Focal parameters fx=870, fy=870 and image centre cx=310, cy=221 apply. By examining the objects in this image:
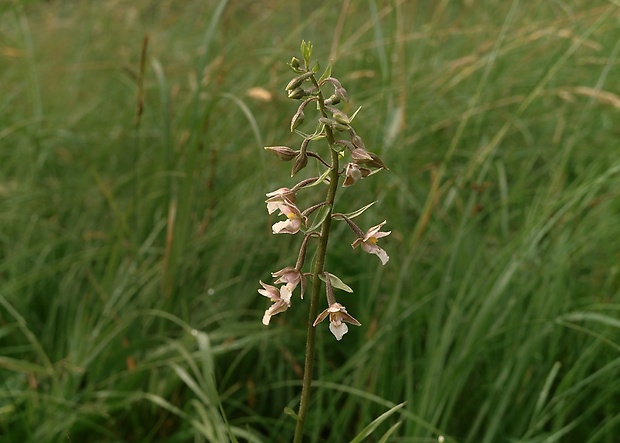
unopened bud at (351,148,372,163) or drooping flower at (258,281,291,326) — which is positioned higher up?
unopened bud at (351,148,372,163)

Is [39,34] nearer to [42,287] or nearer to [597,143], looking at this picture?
[42,287]

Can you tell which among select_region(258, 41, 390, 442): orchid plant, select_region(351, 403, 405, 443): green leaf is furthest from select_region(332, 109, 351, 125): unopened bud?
select_region(351, 403, 405, 443): green leaf

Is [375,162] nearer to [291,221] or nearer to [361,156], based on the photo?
[361,156]

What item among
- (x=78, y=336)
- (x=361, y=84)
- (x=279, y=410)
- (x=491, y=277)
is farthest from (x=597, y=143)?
(x=78, y=336)

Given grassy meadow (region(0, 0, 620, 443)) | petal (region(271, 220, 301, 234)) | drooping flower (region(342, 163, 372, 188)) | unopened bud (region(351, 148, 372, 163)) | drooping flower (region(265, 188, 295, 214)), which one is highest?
unopened bud (region(351, 148, 372, 163))

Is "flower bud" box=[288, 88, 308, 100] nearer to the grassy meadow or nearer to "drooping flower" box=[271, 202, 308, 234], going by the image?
"drooping flower" box=[271, 202, 308, 234]

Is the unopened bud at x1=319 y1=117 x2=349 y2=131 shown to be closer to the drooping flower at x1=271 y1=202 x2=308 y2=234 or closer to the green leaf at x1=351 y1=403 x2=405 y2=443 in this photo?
the drooping flower at x1=271 y1=202 x2=308 y2=234

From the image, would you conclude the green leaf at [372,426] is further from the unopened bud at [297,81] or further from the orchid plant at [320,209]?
the unopened bud at [297,81]

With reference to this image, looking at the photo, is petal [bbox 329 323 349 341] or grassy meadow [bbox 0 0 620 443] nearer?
petal [bbox 329 323 349 341]
